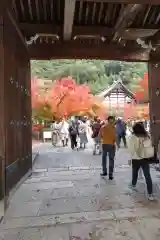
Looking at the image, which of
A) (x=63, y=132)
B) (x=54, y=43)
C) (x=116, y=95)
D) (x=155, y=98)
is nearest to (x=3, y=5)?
(x=54, y=43)

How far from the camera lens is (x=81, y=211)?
13.7ft

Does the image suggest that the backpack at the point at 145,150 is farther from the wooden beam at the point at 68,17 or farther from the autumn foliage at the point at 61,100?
the autumn foliage at the point at 61,100

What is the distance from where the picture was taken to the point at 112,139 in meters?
6.44

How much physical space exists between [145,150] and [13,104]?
8.25 feet

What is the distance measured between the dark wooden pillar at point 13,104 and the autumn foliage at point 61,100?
12.6 m

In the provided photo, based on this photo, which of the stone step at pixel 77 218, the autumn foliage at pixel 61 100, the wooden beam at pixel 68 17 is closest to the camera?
the stone step at pixel 77 218

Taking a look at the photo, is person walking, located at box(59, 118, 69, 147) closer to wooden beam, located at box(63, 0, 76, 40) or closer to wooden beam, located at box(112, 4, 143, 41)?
wooden beam, located at box(63, 0, 76, 40)

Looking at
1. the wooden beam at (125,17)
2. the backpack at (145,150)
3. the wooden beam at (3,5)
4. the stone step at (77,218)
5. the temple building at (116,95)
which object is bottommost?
the stone step at (77,218)

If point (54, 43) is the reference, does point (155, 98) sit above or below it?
below

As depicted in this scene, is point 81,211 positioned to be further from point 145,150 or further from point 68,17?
point 68,17

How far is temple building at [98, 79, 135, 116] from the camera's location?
29.5 m

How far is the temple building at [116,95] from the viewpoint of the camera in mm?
29453

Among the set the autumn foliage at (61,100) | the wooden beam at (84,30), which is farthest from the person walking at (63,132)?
the wooden beam at (84,30)

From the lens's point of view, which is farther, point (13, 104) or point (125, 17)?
point (125, 17)
